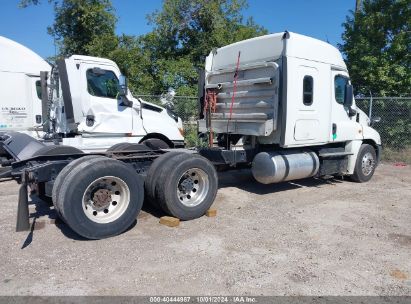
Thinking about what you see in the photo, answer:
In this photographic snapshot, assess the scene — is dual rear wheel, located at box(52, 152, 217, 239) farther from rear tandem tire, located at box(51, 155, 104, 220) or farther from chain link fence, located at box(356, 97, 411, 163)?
chain link fence, located at box(356, 97, 411, 163)

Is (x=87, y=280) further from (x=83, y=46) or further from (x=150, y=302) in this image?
(x=83, y=46)

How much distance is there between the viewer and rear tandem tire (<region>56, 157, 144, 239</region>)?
4.74 metres

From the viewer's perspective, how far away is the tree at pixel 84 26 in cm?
1664

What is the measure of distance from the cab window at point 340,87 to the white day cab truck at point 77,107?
4.15 meters

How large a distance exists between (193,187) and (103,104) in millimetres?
4143

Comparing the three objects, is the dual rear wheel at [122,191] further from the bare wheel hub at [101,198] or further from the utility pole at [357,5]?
the utility pole at [357,5]

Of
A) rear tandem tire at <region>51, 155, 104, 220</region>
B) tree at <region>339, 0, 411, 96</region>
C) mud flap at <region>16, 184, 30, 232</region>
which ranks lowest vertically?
mud flap at <region>16, 184, 30, 232</region>

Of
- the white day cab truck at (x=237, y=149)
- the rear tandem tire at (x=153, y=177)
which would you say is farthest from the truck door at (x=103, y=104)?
the rear tandem tire at (x=153, y=177)

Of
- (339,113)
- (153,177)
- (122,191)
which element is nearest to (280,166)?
(339,113)

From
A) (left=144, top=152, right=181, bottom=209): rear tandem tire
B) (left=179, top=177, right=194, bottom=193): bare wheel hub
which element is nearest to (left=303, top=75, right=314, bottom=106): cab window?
(left=179, top=177, right=194, bottom=193): bare wheel hub

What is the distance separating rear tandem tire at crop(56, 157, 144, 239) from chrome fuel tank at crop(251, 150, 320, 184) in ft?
9.17

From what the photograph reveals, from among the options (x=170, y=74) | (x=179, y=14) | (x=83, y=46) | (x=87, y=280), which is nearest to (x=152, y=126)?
(x=87, y=280)

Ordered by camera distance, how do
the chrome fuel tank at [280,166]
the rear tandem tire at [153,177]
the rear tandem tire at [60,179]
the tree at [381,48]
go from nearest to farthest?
1. the rear tandem tire at [60,179]
2. the rear tandem tire at [153,177]
3. the chrome fuel tank at [280,166]
4. the tree at [381,48]

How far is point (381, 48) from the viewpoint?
49.6ft
